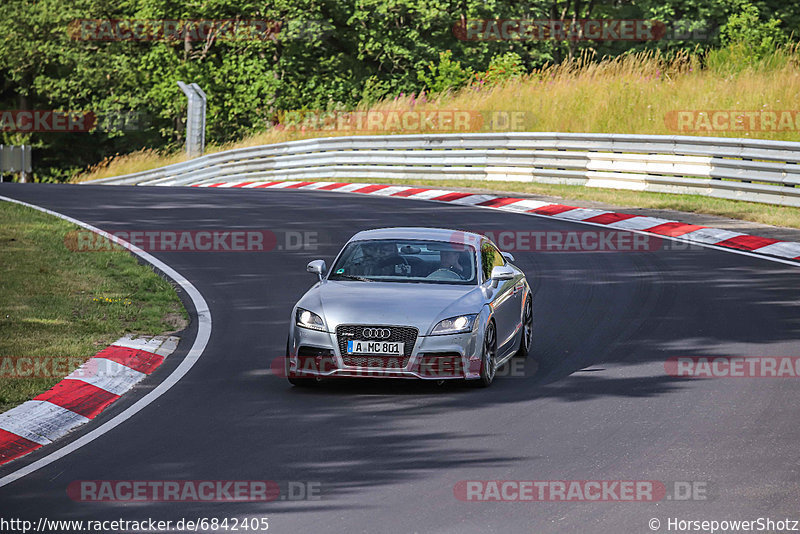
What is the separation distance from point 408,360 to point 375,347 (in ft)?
1.01

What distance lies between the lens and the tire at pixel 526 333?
39.5ft

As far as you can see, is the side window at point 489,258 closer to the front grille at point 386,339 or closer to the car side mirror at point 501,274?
the car side mirror at point 501,274

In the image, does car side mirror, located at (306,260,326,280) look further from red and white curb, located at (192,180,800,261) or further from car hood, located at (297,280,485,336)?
red and white curb, located at (192,180,800,261)

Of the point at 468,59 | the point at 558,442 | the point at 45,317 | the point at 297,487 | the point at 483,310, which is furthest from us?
the point at 468,59

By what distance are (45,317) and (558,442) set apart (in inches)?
270

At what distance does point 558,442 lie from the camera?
28.7 feet

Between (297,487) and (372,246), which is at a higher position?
(372,246)

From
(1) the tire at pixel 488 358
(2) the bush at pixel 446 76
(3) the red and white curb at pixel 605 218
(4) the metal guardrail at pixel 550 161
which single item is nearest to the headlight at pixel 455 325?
(1) the tire at pixel 488 358

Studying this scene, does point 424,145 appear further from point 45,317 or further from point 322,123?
point 45,317

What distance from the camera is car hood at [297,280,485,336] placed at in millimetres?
10312

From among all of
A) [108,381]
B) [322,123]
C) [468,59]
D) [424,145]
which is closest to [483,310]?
[108,381]

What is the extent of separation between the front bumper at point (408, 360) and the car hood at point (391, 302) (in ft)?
0.50

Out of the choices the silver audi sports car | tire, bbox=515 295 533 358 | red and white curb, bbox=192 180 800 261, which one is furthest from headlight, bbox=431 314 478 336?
red and white curb, bbox=192 180 800 261

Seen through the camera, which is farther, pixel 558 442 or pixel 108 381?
pixel 108 381
